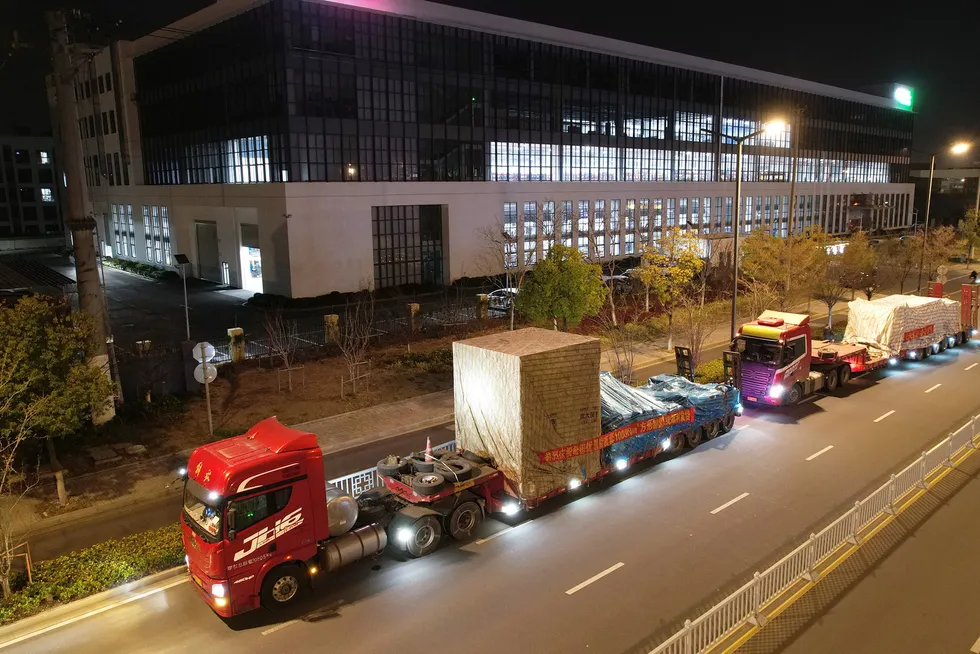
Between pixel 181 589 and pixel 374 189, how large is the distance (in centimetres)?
3779

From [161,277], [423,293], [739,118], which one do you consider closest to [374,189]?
[423,293]

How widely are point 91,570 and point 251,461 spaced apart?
13.7ft

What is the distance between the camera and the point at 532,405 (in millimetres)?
14289

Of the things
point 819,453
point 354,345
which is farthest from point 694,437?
point 354,345

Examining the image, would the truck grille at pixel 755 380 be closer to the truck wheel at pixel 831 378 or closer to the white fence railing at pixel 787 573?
the truck wheel at pixel 831 378

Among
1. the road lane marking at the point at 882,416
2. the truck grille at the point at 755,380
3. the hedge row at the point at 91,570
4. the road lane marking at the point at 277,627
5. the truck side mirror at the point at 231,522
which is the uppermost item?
the truck side mirror at the point at 231,522

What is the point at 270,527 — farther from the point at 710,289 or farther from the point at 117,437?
the point at 710,289

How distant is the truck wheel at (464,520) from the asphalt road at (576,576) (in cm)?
30

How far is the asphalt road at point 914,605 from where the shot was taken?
33.8 ft

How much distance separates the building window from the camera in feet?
203

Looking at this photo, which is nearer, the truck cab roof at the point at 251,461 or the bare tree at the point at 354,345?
the truck cab roof at the point at 251,461

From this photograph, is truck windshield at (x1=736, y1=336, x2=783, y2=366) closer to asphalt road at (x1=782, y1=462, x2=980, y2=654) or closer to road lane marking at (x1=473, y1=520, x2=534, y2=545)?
asphalt road at (x1=782, y1=462, x2=980, y2=654)

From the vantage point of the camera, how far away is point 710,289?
141 ft

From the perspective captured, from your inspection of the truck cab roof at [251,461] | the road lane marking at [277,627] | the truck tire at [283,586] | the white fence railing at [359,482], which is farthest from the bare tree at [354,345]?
the road lane marking at [277,627]
